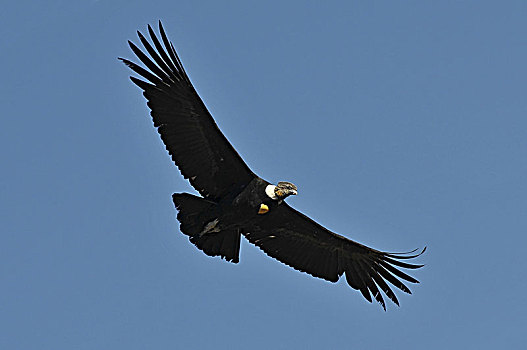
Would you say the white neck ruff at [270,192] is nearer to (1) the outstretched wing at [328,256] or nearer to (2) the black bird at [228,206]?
(2) the black bird at [228,206]

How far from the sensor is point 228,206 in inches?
712

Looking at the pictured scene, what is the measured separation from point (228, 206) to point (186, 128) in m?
1.84

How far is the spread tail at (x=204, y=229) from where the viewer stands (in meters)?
17.8

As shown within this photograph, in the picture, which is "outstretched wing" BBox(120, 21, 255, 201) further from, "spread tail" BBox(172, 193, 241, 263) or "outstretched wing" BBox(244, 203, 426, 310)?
"outstretched wing" BBox(244, 203, 426, 310)

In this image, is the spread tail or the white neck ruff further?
the white neck ruff

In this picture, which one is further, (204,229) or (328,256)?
(328,256)

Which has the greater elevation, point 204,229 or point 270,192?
point 270,192

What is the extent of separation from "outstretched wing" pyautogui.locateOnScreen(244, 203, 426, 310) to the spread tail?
3.17ft

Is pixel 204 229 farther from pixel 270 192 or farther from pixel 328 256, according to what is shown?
pixel 328 256

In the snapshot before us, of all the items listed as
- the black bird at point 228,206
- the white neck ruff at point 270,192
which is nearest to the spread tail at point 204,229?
the black bird at point 228,206

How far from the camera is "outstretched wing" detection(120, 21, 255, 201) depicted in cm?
1705

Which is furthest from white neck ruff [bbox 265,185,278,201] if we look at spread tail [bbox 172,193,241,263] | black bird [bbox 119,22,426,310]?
spread tail [bbox 172,193,241,263]

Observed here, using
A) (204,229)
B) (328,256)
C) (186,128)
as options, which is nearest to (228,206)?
(204,229)

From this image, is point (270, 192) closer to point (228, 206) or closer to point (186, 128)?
point (228, 206)
